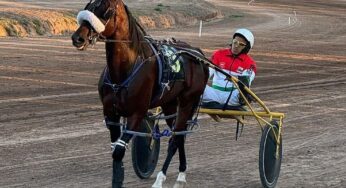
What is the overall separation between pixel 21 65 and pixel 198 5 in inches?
1014

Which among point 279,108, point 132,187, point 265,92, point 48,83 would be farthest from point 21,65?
point 132,187

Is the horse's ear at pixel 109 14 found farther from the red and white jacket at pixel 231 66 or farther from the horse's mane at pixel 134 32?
the red and white jacket at pixel 231 66

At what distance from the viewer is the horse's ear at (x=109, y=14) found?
597cm

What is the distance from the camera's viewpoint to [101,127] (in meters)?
10.4

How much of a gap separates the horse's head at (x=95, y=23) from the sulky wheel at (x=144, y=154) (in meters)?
1.62

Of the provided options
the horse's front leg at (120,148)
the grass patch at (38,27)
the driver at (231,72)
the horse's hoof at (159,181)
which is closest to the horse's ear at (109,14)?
the horse's front leg at (120,148)

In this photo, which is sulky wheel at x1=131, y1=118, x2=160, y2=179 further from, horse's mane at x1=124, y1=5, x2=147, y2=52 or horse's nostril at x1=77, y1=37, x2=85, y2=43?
horse's nostril at x1=77, y1=37, x2=85, y2=43

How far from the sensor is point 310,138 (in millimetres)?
10172

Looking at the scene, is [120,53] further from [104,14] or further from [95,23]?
[95,23]

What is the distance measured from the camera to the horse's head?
577cm

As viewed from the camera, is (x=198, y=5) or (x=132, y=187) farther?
(x=198, y=5)

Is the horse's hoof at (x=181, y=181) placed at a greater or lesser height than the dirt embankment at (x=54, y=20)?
greater

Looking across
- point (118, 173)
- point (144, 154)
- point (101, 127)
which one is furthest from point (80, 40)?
point (101, 127)

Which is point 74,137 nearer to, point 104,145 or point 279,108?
point 104,145
